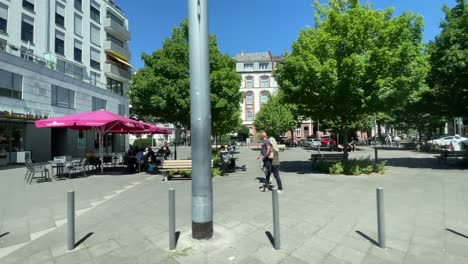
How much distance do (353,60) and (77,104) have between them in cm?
2354

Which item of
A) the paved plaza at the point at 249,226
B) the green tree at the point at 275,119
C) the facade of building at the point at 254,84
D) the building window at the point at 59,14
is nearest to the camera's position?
the paved plaza at the point at 249,226

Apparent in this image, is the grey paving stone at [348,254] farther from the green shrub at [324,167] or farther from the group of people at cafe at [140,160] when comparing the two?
the group of people at cafe at [140,160]

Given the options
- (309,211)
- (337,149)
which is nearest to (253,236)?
(309,211)

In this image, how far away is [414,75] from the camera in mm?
11523

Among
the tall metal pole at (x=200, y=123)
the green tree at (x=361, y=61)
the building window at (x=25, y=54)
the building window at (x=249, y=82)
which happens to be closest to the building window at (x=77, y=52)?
the building window at (x=25, y=54)

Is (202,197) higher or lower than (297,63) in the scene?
lower

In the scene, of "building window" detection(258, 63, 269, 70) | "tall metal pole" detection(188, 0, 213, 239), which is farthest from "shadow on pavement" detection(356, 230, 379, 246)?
"building window" detection(258, 63, 269, 70)

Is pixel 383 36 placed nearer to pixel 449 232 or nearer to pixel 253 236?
pixel 449 232

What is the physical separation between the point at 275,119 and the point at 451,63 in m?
29.0

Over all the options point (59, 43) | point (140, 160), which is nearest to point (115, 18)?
point (59, 43)

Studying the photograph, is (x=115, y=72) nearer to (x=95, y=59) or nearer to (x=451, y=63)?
(x=95, y=59)

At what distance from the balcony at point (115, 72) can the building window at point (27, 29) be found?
9634 millimetres

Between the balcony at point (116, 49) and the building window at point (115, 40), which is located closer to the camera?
the balcony at point (116, 49)

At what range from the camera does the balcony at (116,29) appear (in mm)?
34531
